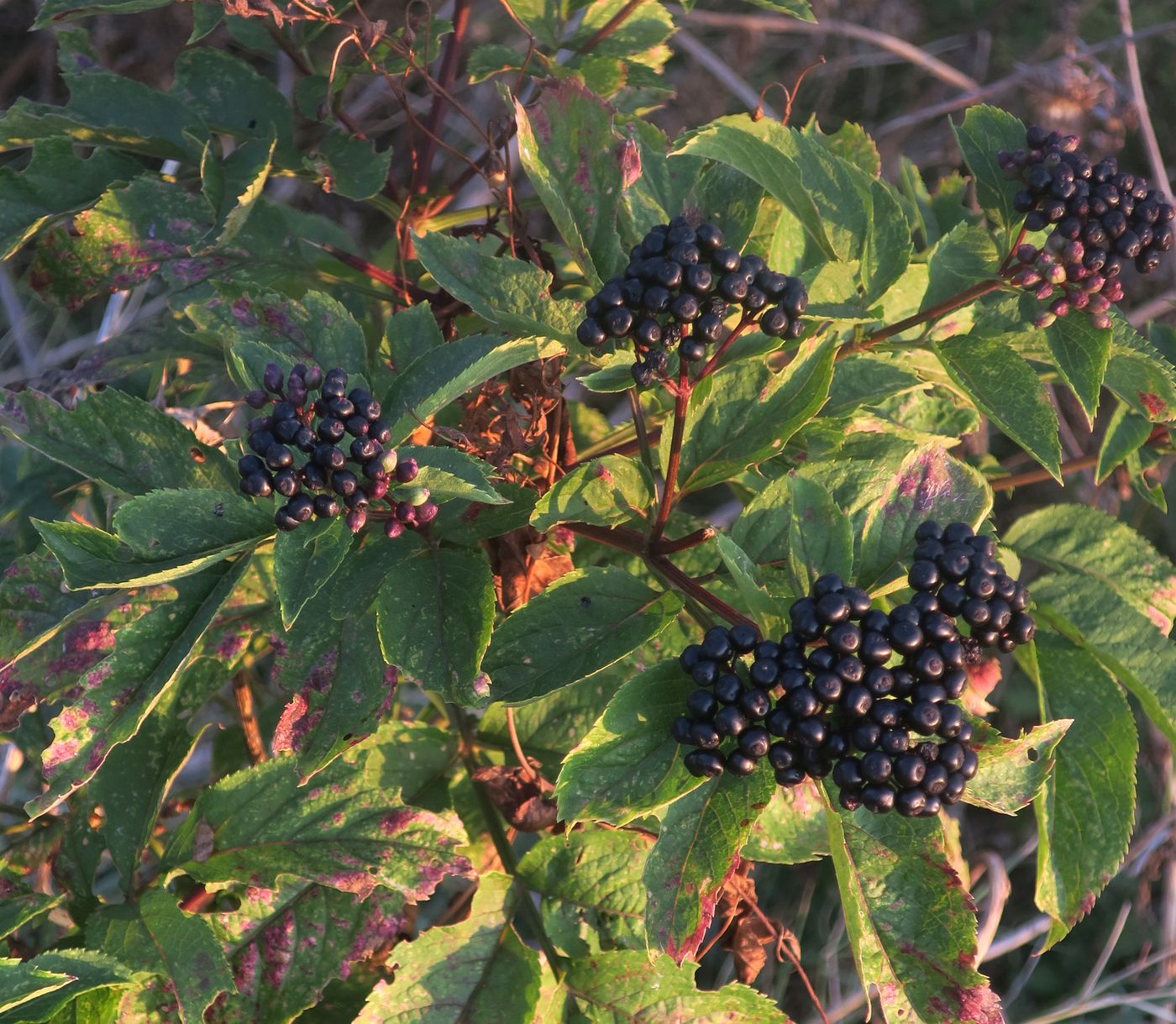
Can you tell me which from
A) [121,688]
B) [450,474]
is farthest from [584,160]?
[121,688]

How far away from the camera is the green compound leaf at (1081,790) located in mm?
1385

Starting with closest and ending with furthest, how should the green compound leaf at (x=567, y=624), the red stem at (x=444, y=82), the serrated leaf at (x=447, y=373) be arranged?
the serrated leaf at (x=447, y=373) → the green compound leaf at (x=567, y=624) → the red stem at (x=444, y=82)

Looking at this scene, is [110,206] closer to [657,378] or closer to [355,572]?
[355,572]

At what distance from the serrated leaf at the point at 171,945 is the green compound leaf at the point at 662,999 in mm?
477

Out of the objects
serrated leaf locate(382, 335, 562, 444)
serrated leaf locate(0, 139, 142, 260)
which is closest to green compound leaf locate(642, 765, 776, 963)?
serrated leaf locate(382, 335, 562, 444)

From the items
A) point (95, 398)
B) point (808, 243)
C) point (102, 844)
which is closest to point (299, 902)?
point (102, 844)

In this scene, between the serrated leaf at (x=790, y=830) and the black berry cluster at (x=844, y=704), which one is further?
the serrated leaf at (x=790, y=830)

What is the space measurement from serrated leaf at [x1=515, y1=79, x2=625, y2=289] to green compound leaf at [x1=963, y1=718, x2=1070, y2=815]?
63cm

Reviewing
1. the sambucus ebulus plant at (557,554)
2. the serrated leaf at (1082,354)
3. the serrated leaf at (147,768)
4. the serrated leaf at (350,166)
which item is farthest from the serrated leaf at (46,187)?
the serrated leaf at (1082,354)

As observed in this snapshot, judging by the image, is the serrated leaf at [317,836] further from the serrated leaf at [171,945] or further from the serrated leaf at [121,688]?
the serrated leaf at [121,688]

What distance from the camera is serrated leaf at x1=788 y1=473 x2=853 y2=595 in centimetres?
113

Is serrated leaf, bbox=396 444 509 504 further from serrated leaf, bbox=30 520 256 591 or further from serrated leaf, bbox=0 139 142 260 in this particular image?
serrated leaf, bbox=0 139 142 260

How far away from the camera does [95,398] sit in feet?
4.59

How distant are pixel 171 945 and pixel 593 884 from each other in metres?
0.55
